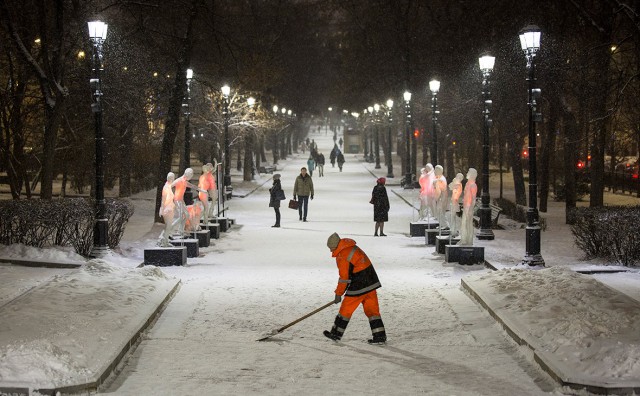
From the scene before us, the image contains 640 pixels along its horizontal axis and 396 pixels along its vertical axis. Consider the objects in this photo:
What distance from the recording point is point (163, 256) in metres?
20.8

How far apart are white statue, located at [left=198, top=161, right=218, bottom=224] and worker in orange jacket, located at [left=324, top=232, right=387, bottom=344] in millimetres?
12583

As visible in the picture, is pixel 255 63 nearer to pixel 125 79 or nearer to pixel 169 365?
pixel 125 79

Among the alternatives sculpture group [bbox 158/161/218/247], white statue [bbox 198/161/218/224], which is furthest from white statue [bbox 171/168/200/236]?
white statue [bbox 198/161/218/224]

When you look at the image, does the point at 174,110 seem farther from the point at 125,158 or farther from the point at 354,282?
the point at 354,282

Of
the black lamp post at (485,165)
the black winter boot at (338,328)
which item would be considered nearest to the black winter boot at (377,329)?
the black winter boot at (338,328)

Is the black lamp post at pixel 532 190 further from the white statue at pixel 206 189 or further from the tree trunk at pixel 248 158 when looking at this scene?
the tree trunk at pixel 248 158

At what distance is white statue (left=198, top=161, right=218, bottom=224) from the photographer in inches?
1001

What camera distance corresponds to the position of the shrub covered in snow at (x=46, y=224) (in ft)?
67.5

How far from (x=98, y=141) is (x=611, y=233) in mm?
10202

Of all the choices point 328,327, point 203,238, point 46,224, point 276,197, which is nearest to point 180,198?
point 46,224

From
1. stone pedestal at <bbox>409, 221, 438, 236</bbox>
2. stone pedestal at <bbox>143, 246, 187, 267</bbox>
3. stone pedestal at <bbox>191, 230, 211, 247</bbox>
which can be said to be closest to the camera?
stone pedestal at <bbox>143, 246, 187, 267</bbox>

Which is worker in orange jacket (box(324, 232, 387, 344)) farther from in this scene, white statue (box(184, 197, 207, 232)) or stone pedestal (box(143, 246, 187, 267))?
white statue (box(184, 197, 207, 232))

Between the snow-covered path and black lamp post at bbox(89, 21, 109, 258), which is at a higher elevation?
black lamp post at bbox(89, 21, 109, 258)

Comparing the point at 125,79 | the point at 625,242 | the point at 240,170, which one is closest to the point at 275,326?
the point at 625,242
